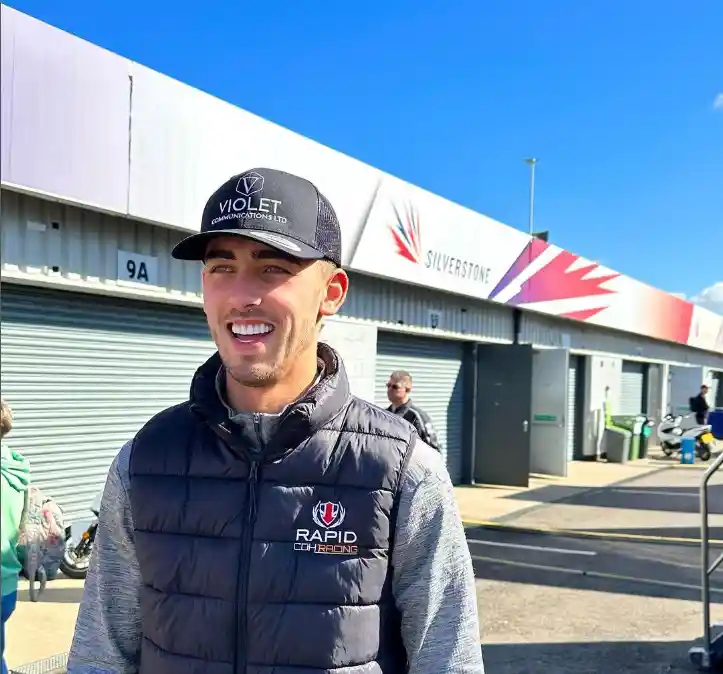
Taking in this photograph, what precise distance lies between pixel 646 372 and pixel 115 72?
21758 millimetres

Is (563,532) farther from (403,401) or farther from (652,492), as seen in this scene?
(652,492)

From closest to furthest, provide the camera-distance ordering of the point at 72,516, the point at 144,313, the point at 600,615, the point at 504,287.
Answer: the point at 600,615, the point at 72,516, the point at 144,313, the point at 504,287

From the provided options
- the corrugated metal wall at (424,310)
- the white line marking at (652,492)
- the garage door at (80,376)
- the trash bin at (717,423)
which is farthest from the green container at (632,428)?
the trash bin at (717,423)

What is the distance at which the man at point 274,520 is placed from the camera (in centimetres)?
156

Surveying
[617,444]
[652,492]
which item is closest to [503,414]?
[652,492]

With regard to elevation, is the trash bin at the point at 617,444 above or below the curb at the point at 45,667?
below

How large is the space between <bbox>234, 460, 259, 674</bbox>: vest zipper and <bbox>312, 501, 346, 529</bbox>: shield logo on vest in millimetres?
139

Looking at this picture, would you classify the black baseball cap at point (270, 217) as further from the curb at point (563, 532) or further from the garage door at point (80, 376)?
the curb at point (563, 532)

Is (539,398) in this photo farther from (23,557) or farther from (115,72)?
(23,557)

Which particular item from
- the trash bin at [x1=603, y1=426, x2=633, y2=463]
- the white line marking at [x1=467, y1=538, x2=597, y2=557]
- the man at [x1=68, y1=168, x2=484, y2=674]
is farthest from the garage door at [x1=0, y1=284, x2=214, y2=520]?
the trash bin at [x1=603, y1=426, x2=633, y2=463]

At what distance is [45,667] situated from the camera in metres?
4.52

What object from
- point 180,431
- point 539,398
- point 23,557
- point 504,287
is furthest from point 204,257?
point 539,398

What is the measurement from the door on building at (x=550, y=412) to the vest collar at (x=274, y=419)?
13.8 m

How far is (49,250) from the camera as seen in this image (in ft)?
21.4
